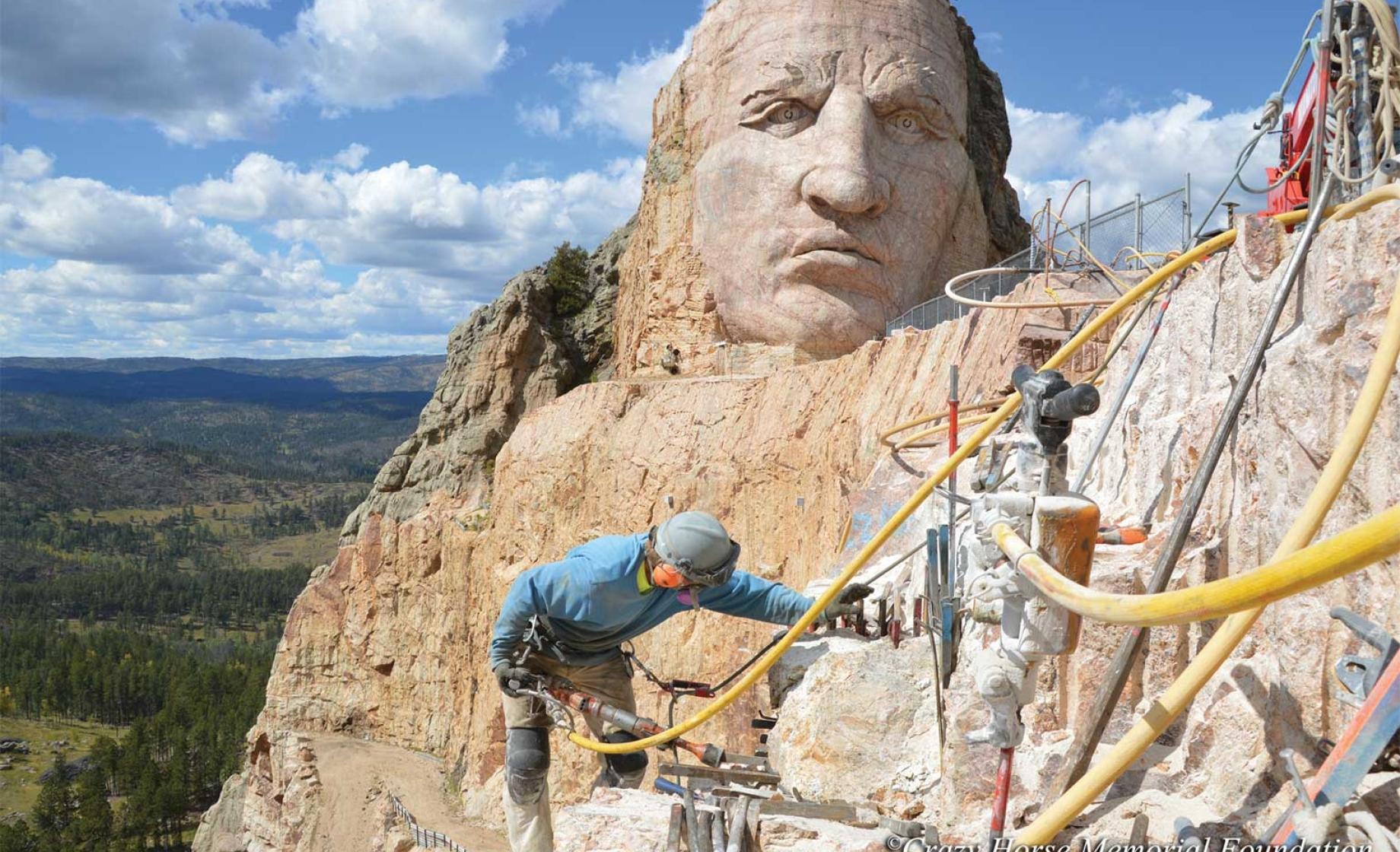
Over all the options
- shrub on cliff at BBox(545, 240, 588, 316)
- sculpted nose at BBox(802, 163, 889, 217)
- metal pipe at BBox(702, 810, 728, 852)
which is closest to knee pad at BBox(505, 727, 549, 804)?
metal pipe at BBox(702, 810, 728, 852)

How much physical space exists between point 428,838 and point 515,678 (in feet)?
38.9

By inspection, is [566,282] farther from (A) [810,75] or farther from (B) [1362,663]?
(B) [1362,663]

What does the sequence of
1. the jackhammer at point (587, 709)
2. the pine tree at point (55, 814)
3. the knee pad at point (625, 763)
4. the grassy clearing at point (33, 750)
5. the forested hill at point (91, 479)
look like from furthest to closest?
1. the forested hill at point (91, 479)
2. the grassy clearing at point (33, 750)
3. the pine tree at point (55, 814)
4. the knee pad at point (625, 763)
5. the jackhammer at point (587, 709)

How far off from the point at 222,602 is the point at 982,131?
11152cm

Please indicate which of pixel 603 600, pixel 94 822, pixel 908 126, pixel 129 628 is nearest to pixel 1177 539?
pixel 603 600

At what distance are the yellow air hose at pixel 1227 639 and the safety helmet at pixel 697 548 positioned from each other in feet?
7.68

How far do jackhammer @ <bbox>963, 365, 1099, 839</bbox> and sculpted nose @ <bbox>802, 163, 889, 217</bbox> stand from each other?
13376mm

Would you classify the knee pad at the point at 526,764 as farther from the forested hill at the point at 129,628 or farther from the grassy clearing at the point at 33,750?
the grassy clearing at the point at 33,750

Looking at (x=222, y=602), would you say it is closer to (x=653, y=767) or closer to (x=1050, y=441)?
(x=653, y=767)

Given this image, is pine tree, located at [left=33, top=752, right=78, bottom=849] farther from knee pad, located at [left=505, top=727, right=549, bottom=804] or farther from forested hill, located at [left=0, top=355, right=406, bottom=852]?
knee pad, located at [left=505, top=727, right=549, bottom=804]

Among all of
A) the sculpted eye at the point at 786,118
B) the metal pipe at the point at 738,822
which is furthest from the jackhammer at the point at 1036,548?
the sculpted eye at the point at 786,118

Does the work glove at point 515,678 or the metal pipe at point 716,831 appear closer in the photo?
the metal pipe at point 716,831

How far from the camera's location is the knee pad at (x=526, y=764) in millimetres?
6391

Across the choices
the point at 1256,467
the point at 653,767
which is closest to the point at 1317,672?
the point at 1256,467
